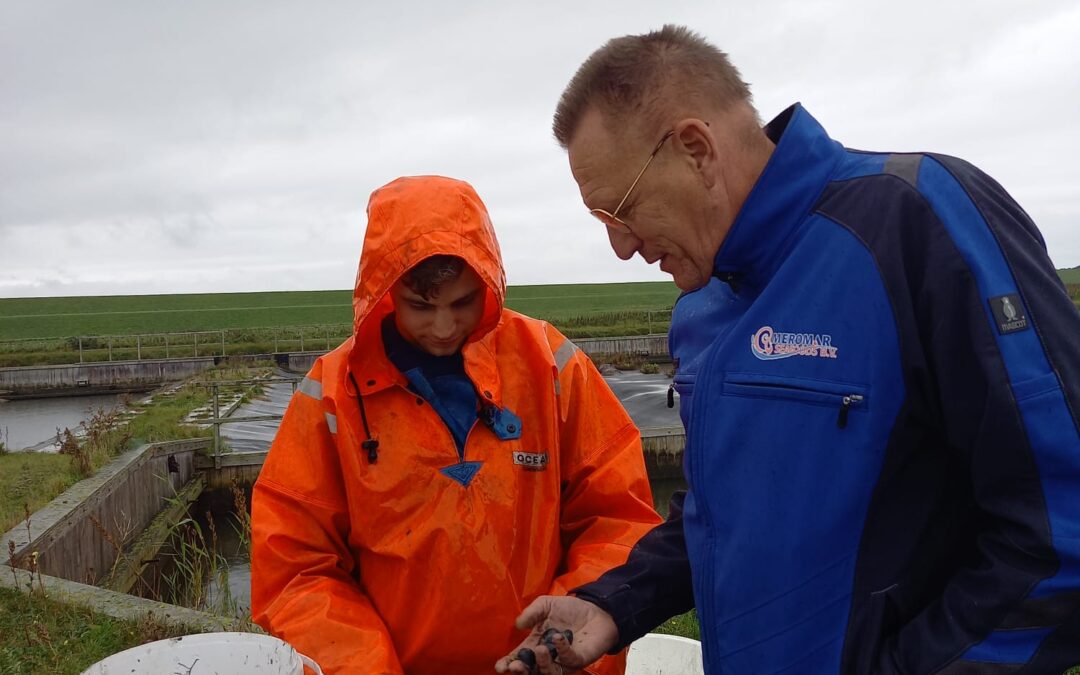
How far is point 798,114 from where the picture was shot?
164cm

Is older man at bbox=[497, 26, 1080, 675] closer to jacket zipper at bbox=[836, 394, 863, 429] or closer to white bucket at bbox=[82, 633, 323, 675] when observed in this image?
jacket zipper at bbox=[836, 394, 863, 429]

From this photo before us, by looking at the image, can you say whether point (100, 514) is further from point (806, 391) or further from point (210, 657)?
point (806, 391)

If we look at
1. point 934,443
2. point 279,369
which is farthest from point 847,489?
point 279,369

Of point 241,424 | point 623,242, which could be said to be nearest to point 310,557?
point 623,242

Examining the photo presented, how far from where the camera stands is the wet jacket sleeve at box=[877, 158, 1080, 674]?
123 cm

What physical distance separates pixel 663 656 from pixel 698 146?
250cm

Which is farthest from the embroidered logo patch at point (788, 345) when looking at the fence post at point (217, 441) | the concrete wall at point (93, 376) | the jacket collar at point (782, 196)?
the concrete wall at point (93, 376)

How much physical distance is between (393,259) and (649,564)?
44.9 inches

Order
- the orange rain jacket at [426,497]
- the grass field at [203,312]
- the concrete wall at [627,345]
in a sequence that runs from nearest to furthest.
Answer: the orange rain jacket at [426,497] < the concrete wall at [627,345] < the grass field at [203,312]

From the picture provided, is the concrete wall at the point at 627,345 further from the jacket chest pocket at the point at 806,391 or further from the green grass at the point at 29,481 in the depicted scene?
the jacket chest pocket at the point at 806,391

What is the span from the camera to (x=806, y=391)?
1451 millimetres

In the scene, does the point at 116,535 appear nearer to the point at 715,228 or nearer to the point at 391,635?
the point at 391,635

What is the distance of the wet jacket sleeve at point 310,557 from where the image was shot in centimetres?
220

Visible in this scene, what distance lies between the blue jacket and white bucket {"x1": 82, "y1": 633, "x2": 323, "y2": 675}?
0.96m
